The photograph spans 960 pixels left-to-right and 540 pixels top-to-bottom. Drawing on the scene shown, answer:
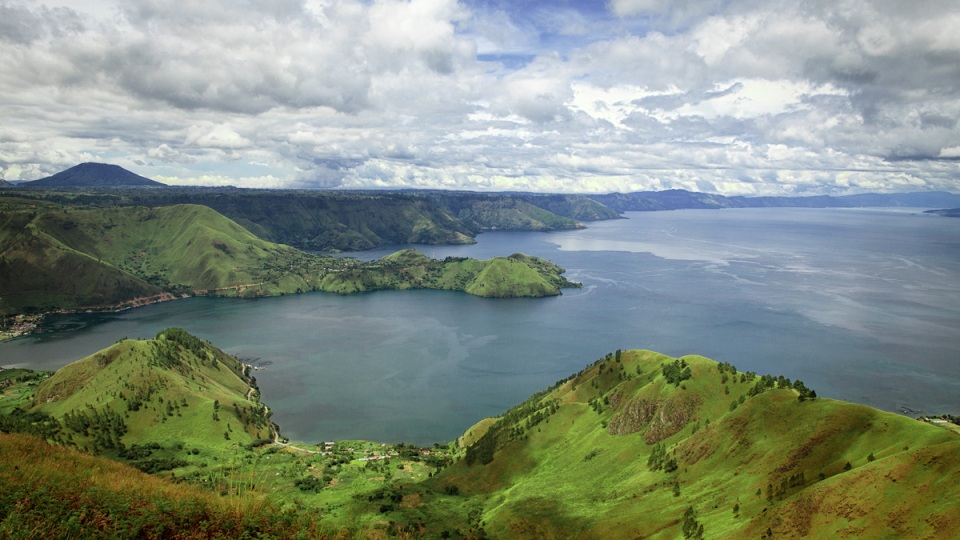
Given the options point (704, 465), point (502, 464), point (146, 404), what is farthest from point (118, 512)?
point (146, 404)

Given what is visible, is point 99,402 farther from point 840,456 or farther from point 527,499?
point 840,456

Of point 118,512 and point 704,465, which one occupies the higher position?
point 118,512

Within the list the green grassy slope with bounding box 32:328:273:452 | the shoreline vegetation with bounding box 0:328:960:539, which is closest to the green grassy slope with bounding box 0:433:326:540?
the shoreline vegetation with bounding box 0:328:960:539

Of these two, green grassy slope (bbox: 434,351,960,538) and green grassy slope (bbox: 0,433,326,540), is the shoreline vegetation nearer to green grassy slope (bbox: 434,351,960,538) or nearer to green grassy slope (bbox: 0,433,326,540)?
green grassy slope (bbox: 0,433,326,540)

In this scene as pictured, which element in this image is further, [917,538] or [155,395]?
[155,395]

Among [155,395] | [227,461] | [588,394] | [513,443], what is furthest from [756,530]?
[155,395]

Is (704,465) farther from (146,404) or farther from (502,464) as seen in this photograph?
(146,404)

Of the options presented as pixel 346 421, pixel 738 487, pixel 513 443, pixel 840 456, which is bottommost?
pixel 346 421
